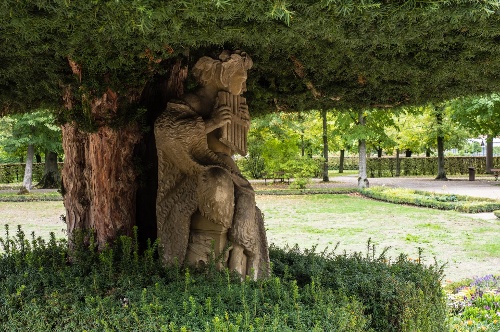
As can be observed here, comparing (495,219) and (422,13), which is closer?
(422,13)

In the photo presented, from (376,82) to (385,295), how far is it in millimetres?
2351

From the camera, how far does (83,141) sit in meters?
5.44

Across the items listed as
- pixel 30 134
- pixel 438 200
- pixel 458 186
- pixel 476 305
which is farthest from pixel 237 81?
pixel 458 186

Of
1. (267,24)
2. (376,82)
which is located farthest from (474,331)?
(267,24)

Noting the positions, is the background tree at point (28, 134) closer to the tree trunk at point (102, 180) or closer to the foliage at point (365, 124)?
the foliage at point (365, 124)

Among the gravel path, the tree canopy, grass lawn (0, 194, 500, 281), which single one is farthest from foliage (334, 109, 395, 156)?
the tree canopy

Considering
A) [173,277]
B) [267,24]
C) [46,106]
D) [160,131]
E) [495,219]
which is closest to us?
[267,24]

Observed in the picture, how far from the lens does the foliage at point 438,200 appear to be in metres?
16.9

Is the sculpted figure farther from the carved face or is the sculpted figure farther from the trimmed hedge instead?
the trimmed hedge

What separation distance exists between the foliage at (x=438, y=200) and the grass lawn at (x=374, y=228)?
606mm

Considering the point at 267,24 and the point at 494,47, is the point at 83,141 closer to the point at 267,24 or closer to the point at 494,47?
the point at 267,24

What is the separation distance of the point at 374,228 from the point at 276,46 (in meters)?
9.76

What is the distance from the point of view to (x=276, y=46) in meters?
4.59

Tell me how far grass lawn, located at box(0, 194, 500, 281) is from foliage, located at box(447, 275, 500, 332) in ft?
3.02
